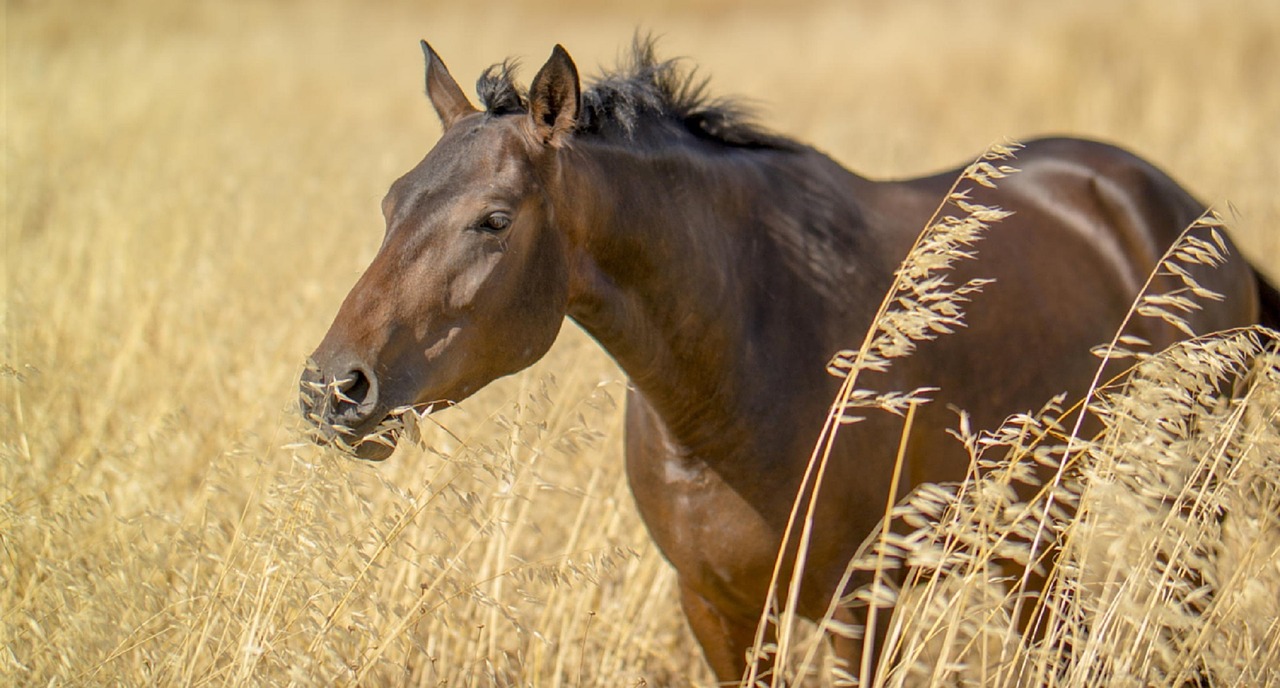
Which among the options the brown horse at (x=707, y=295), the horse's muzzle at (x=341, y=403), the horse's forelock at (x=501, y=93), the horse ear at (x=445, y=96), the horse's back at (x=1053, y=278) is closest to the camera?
the horse's muzzle at (x=341, y=403)

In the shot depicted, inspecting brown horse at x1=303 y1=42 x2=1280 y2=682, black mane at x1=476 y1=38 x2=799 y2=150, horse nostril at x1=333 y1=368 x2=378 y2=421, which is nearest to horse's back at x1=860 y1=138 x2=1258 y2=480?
brown horse at x1=303 y1=42 x2=1280 y2=682

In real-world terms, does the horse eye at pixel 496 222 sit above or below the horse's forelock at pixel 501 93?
below

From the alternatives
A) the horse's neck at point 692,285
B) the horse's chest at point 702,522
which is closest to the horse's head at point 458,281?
the horse's neck at point 692,285

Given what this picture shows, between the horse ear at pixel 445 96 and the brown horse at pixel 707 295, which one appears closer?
the brown horse at pixel 707 295

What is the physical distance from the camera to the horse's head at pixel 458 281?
216 cm

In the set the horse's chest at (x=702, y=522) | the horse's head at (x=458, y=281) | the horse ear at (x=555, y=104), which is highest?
the horse ear at (x=555, y=104)

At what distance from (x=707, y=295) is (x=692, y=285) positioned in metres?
0.05

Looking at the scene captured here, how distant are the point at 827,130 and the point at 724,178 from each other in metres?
7.21

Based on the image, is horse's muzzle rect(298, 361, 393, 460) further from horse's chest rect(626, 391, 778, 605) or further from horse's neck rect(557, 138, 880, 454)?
horse's chest rect(626, 391, 778, 605)

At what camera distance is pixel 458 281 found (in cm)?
226

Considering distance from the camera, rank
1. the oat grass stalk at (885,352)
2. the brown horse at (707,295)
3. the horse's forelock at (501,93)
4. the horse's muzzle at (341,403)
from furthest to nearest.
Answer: the horse's forelock at (501,93) < the oat grass stalk at (885,352) < the brown horse at (707,295) < the horse's muzzle at (341,403)

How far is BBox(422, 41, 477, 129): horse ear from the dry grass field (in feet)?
1.96

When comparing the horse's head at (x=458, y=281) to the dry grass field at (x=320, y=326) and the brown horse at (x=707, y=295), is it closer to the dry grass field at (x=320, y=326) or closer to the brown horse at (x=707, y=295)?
the brown horse at (x=707, y=295)

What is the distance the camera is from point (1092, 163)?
3.78m
